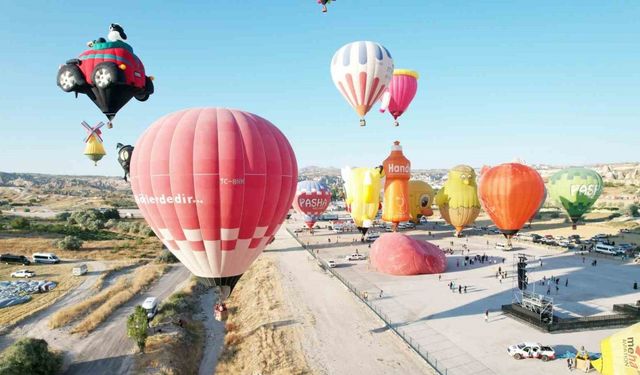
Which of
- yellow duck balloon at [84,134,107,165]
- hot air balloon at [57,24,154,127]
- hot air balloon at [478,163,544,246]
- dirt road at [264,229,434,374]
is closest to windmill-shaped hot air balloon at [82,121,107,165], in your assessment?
yellow duck balloon at [84,134,107,165]

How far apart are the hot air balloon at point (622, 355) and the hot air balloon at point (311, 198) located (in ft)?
117

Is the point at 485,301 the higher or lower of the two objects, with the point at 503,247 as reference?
lower

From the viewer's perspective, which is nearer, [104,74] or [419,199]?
[104,74]

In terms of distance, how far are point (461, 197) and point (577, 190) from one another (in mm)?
11967

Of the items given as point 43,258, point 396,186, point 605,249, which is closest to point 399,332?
point 396,186

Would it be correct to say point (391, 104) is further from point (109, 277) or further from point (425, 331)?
point (109, 277)

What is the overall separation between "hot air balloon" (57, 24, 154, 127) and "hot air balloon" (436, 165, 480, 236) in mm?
34410

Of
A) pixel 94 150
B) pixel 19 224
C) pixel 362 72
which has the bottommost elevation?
pixel 19 224

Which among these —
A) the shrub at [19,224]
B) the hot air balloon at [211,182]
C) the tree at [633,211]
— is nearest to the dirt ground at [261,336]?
the hot air balloon at [211,182]

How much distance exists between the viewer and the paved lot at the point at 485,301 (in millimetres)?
17000

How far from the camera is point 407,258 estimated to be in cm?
2947

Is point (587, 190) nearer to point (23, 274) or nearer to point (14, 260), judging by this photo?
point (23, 274)

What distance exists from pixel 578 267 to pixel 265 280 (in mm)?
25332

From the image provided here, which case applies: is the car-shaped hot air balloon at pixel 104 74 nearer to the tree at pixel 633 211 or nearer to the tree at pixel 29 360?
the tree at pixel 29 360
